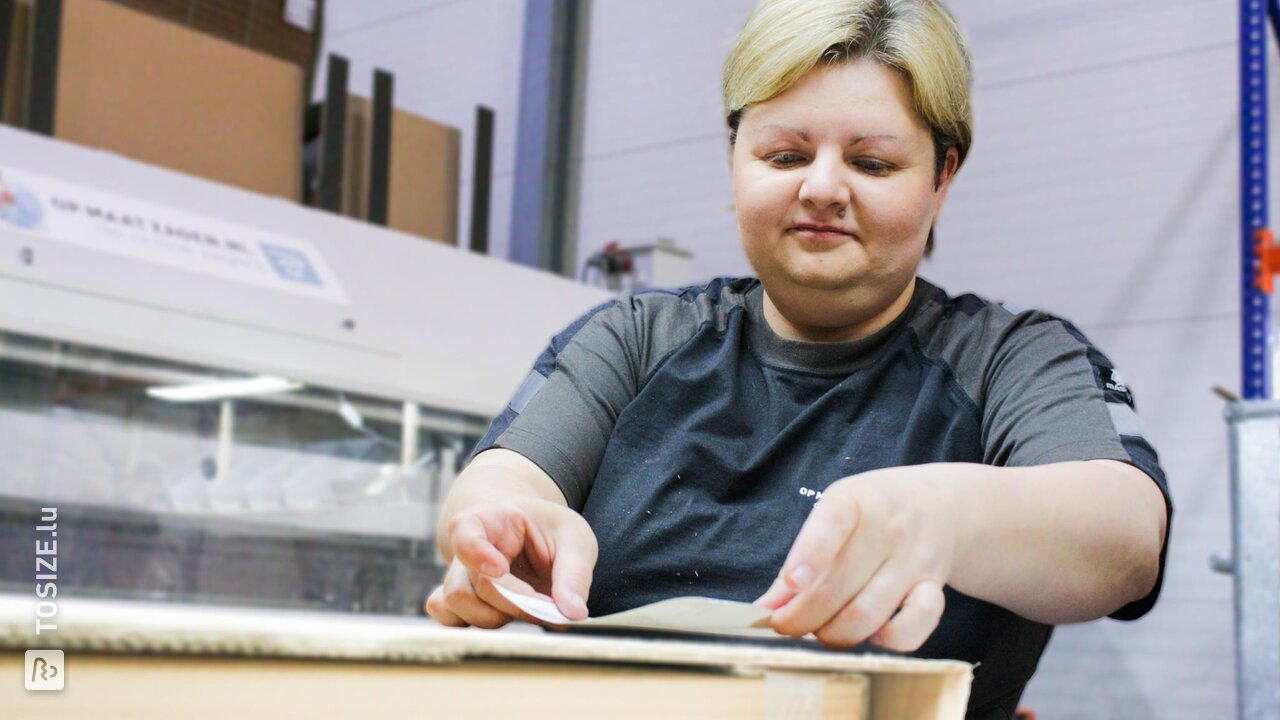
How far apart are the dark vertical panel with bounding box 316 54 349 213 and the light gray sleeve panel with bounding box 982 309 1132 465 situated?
1.75 metres

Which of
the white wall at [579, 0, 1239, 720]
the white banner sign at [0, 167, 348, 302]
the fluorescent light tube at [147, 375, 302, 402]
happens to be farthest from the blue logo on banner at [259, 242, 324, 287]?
the white wall at [579, 0, 1239, 720]

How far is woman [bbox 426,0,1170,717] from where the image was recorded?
1.86ft

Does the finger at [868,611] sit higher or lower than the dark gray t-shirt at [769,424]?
lower

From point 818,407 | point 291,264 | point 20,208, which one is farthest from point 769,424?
point 291,264

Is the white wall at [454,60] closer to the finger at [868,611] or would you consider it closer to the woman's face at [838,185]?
the woman's face at [838,185]

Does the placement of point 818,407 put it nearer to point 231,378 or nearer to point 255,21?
point 231,378

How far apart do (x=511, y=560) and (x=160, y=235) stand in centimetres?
144

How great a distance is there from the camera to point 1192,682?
2.55 metres

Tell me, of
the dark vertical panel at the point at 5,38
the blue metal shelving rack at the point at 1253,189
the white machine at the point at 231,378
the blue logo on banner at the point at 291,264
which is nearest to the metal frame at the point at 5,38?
the dark vertical panel at the point at 5,38

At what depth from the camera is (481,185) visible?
2.62 meters

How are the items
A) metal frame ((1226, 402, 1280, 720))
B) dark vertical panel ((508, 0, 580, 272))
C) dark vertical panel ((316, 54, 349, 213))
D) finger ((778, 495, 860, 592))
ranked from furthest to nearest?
dark vertical panel ((508, 0, 580, 272))
dark vertical panel ((316, 54, 349, 213))
metal frame ((1226, 402, 1280, 720))
finger ((778, 495, 860, 592))

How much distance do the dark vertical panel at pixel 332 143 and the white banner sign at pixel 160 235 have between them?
0.67ft

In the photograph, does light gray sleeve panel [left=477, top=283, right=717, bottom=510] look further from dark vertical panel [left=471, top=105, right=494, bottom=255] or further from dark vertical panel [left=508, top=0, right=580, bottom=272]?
dark vertical panel [left=508, top=0, right=580, bottom=272]

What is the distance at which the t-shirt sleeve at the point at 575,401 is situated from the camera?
2.35ft
